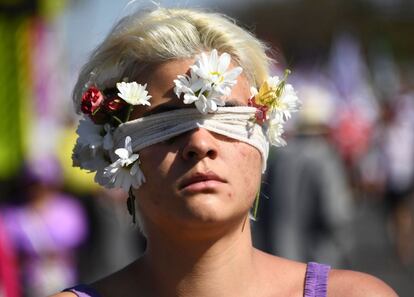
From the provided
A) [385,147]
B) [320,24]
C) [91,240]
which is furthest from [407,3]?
[91,240]

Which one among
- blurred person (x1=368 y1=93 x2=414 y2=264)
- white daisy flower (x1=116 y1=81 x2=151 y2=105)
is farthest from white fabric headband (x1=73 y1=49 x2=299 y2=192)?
blurred person (x1=368 y1=93 x2=414 y2=264)

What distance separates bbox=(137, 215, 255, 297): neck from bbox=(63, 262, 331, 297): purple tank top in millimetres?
172

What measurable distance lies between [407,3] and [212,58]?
162ft

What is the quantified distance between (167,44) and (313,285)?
2.83ft

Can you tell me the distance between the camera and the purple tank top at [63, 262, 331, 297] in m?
3.52

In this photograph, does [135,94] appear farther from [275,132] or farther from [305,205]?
[305,205]

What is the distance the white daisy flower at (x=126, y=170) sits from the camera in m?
3.51

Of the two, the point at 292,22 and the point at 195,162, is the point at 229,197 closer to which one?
the point at 195,162

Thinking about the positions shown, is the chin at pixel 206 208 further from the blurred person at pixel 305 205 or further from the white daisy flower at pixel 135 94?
the blurred person at pixel 305 205

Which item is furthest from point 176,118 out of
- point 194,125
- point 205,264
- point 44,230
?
point 44,230

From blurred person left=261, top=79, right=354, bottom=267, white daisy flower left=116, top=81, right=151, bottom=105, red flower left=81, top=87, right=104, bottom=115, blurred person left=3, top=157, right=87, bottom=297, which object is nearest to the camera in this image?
white daisy flower left=116, top=81, right=151, bottom=105

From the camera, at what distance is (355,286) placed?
351cm

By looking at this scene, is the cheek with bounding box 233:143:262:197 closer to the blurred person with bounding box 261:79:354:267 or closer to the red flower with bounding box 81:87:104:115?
the red flower with bounding box 81:87:104:115

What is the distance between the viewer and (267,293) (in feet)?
11.6
